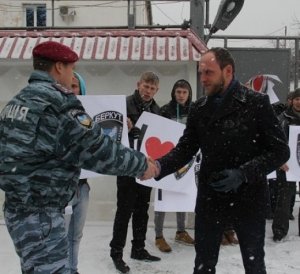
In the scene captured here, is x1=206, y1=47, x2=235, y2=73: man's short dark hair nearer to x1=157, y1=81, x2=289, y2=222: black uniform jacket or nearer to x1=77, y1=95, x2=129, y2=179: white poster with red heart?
x1=157, y1=81, x2=289, y2=222: black uniform jacket

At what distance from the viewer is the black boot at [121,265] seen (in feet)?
15.0

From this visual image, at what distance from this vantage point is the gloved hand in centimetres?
291

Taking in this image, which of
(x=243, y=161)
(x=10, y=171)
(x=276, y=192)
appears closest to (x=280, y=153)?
(x=243, y=161)

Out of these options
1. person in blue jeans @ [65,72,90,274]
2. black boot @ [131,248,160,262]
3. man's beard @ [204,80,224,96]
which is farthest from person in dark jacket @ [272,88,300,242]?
man's beard @ [204,80,224,96]

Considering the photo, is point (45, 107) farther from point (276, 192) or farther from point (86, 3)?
point (86, 3)

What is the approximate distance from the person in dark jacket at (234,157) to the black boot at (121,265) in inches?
59.3

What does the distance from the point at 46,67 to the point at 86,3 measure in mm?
20625

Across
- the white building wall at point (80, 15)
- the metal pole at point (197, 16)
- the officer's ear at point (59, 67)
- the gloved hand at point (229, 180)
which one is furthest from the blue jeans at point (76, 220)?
the white building wall at point (80, 15)

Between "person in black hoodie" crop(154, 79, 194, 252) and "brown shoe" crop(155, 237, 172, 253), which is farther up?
"person in black hoodie" crop(154, 79, 194, 252)

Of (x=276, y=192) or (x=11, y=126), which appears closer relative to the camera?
(x=11, y=126)

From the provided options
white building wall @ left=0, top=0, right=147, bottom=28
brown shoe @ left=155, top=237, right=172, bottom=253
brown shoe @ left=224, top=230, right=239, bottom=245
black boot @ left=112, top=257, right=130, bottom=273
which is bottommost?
black boot @ left=112, top=257, right=130, bottom=273

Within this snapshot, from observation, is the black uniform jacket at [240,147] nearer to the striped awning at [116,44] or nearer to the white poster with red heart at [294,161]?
the white poster with red heart at [294,161]

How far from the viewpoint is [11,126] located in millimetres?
2346

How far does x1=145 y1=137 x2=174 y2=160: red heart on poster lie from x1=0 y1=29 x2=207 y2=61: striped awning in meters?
1.30
